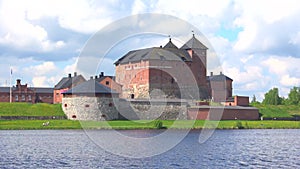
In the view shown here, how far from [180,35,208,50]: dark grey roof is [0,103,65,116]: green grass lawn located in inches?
947

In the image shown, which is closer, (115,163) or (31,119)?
(115,163)

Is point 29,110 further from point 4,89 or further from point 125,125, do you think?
point 4,89

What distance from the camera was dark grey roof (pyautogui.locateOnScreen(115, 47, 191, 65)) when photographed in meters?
68.9

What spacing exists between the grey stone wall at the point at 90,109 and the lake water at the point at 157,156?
16289 millimetres

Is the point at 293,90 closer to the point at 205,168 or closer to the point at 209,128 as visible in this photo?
the point at 209,128

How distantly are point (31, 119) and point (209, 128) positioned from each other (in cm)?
1649

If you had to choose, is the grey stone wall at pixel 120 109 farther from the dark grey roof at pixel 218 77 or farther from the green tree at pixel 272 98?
the green tree at pixel 272 98

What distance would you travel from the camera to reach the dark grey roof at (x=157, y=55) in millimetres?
68875

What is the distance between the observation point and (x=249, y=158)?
83.4 feet

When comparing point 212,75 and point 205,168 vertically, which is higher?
point 212,75

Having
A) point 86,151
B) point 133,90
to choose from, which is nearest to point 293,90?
point 133,90

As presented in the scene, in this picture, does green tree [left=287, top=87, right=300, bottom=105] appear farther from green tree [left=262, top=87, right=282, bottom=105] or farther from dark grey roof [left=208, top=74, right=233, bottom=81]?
dark grey roof [left=208, top=74, right=233, bottom=81]

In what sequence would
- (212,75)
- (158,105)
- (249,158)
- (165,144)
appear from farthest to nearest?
1. (212,75)
2. (158,105)
3. (165,144)
4. (249,158)

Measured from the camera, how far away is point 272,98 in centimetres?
9588
